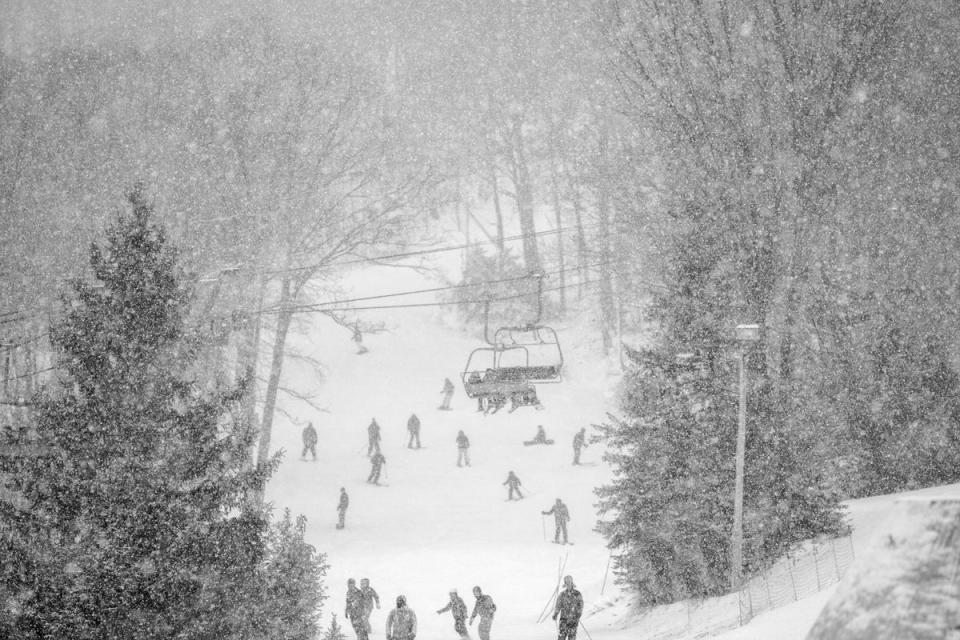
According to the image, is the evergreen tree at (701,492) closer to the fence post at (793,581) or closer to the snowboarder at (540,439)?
the fence post at (793,581)

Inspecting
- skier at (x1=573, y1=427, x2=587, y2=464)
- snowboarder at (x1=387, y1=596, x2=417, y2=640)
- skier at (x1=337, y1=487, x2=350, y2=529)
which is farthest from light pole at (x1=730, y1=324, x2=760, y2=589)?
skier at (x1=573, y1=427, x2=587, y2=464)

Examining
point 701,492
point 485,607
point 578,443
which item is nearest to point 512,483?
point 578,443

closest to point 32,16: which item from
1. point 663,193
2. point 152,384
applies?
point 663,193

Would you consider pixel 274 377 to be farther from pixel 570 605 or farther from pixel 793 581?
pixel 793 581

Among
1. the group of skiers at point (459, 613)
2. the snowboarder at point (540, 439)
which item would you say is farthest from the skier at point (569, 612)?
the snowboarder at point (540, 439)

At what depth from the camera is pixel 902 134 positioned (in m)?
28.1

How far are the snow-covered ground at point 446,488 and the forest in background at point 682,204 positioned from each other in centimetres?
199

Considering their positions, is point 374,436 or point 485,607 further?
point 374,436

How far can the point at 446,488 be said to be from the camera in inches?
1053

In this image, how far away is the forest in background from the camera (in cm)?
1383

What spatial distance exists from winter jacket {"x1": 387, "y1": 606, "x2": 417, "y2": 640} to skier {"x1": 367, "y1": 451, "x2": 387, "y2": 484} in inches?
579

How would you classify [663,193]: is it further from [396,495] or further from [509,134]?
[509,134]

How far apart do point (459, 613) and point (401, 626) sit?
242 cm

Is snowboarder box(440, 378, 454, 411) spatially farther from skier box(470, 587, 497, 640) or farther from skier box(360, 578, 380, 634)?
skier box(470, 587, 497, 640)
